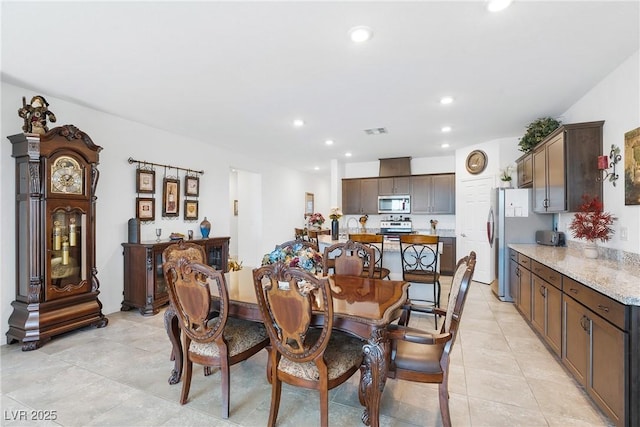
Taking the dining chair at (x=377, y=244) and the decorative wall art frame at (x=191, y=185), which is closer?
the dining chair at (x=377, y=244)

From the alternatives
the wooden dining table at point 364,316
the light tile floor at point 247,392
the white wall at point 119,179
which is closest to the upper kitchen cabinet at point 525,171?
the light tile floor at point 247,392

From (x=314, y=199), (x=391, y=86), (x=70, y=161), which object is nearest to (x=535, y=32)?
(x=391, y=86)

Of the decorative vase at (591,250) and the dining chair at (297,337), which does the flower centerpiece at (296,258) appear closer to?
the dining chair at (297,337)

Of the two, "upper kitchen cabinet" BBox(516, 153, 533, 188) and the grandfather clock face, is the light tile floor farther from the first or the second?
"upper kitchen cabinet" BBox(516, 153, 533, 188)

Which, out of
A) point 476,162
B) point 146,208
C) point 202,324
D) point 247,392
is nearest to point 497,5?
point 202,324

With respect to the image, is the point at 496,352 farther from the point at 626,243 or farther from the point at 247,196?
the point at 247,196

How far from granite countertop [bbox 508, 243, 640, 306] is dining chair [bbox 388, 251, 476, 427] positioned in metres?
0.78

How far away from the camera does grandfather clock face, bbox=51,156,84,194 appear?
314 cm

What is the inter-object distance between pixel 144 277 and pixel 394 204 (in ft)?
16.6

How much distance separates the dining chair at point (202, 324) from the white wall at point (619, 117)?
10.5ft

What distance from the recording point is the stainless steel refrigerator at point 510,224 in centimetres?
432

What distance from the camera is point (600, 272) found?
2242mm

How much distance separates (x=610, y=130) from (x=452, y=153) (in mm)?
3589

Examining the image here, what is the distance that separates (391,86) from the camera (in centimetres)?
310
